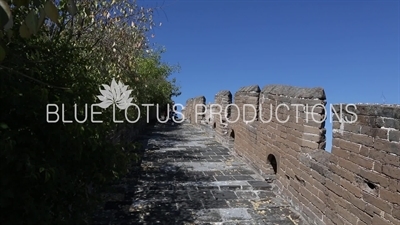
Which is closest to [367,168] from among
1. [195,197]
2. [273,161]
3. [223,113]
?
[195,197]

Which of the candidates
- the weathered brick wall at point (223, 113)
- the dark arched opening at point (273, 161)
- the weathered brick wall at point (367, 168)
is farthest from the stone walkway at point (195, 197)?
the weathered brick wall at point (223, 113)

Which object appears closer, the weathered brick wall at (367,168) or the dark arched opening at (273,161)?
the weathered brick wall at (367,168)

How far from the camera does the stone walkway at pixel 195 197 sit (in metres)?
4.39

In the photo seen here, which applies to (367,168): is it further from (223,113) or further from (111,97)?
(223,113)

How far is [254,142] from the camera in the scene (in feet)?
23.6

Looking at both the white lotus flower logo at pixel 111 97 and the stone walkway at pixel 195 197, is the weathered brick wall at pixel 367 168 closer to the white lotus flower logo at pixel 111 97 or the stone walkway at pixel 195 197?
the stone walkway at pixel 195 197

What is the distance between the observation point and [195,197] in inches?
206

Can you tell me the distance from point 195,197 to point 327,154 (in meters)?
2.08

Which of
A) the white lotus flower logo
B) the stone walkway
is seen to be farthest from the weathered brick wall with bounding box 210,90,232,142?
the white lotus flower logo

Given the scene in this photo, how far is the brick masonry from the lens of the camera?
294cm

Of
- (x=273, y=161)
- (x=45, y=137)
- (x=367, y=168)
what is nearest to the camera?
(x=45, y=137)

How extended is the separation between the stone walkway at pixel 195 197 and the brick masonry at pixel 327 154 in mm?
387

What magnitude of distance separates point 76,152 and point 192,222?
2134 mm

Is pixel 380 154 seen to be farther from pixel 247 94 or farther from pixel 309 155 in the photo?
pixel 247 94
